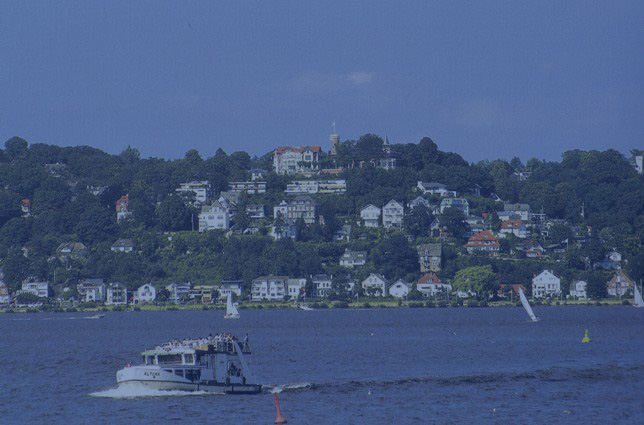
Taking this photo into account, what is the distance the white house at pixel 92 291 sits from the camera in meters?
165

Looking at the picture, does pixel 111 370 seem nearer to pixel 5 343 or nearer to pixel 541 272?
pixel 5 343

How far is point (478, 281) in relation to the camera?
15188 centimetres

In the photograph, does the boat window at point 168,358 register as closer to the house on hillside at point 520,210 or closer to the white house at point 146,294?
the white house at point 146,294

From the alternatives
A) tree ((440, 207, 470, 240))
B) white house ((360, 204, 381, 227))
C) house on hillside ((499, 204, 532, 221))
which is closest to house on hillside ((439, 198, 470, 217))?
house on hillside ((499, 204, 532, 221))

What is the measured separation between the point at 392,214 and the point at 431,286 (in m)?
27.4

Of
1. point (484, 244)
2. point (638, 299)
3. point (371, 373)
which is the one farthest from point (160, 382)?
point (484, 244)

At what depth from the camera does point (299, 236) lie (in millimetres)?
176625

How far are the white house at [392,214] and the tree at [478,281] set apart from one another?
2938 centimetres

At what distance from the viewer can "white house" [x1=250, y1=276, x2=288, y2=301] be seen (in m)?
162

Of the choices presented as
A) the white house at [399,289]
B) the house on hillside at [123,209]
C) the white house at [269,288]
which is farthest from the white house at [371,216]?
the house on hillside at [123,209]

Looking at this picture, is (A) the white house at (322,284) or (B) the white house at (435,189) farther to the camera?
(B) the white house at (435,189)

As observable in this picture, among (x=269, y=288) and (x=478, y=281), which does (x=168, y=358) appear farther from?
(x=269, y=288)

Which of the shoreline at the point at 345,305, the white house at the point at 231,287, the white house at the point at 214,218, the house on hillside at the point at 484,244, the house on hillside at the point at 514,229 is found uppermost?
the white house at the point at 214,218

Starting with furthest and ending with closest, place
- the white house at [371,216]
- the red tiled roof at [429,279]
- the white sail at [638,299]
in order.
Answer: the white house at [371,216] → the red tiled roof at [429,279] → the white sail at [638,299]
